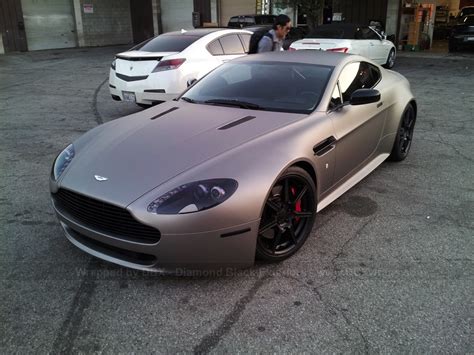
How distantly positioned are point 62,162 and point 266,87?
1893mm

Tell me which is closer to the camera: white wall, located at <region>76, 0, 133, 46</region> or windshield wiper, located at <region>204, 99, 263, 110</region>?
windshield wiper, located at <region>204, 99, 263, 110</region>

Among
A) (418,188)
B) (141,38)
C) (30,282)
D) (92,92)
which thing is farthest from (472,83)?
(141,38)

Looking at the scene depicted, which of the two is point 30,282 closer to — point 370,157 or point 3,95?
point 370,157

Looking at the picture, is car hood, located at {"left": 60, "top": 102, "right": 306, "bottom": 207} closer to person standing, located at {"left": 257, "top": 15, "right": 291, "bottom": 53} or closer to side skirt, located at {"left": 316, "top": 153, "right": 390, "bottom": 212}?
side skirt, located at {"left": 316, "top": 153, "right": 390, "bottom": 212}

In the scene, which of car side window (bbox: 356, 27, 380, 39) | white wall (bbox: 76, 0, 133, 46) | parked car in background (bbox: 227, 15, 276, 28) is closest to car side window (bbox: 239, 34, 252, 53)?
car side window (bbox: 356, 27, 380, 39)

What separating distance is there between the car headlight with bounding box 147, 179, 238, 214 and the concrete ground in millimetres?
605

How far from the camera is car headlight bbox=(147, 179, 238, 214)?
274 cm

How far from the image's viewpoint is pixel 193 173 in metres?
2.91

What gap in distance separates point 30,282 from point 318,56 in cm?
335

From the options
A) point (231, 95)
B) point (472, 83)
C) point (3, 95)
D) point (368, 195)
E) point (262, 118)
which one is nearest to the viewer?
point (262, 118)

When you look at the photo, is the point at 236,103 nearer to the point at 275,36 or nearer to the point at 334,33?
the point at 275,36

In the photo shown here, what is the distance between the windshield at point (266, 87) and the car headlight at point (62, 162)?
4.28 feet

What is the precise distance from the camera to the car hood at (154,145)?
2.95 metres

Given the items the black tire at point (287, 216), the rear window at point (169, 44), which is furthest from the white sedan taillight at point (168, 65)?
the black tire at point (287, 216)
